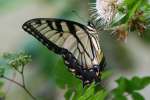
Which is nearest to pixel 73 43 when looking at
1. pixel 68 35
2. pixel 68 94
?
pixel 68 35

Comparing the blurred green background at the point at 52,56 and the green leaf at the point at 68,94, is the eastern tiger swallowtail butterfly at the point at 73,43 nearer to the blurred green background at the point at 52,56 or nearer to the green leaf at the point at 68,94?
the green leaf at the point at 68,94

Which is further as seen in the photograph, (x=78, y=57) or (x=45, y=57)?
(x=45, y=57)

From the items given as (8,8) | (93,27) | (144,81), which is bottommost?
(8,8)

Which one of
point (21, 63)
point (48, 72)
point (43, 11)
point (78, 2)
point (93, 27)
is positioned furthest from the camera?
point (43, 11)

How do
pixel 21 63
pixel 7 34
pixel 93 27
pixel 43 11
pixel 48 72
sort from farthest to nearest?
pixel 7 34 < pixel 43 11 < pixel 48 72 < pixel 93 27 < pixel 21 63

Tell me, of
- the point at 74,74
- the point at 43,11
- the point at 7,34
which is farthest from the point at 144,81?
the point at 7,34

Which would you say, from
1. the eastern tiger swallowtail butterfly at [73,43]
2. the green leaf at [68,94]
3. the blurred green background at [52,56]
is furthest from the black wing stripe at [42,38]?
the blurred green background at [52,56]

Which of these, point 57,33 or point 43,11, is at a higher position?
point 57,33

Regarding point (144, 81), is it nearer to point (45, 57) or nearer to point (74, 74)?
point (74, 74)
